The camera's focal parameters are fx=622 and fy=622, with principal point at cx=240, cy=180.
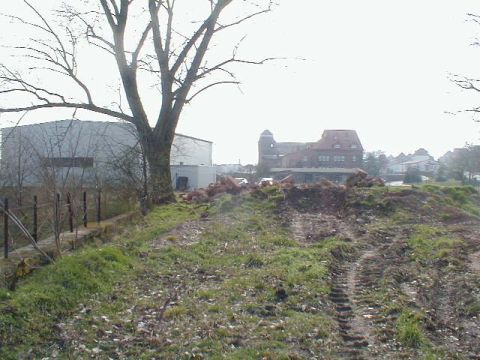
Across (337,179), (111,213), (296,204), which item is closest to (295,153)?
(337,179)

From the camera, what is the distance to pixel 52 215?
10438 mm

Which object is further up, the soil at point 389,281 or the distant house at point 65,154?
the distant house at point 65,154

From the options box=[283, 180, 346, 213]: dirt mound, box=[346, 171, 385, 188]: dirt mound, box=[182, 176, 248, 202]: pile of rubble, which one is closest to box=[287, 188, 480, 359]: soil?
box=[283, 180, 346, 213]: dirt mound

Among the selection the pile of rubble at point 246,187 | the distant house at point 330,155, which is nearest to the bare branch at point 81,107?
the pile of rubble at point 246,187

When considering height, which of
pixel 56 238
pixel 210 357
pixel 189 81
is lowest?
pixel 210 357

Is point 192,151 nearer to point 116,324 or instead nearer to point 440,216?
point 440,216

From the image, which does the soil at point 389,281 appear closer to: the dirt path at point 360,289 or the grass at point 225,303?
the dirt path at point 360,289

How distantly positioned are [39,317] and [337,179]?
48.7 m

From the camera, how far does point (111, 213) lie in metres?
16.8

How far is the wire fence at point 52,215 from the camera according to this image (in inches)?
397

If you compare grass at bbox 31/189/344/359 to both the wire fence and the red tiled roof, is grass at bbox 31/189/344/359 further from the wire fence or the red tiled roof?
the red tiled roof

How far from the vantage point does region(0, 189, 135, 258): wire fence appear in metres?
10.1

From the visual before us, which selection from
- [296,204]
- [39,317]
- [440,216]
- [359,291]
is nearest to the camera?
[39,317]

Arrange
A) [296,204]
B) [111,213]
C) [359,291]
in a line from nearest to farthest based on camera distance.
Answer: [359,291] → [111,213] → [296,204]
